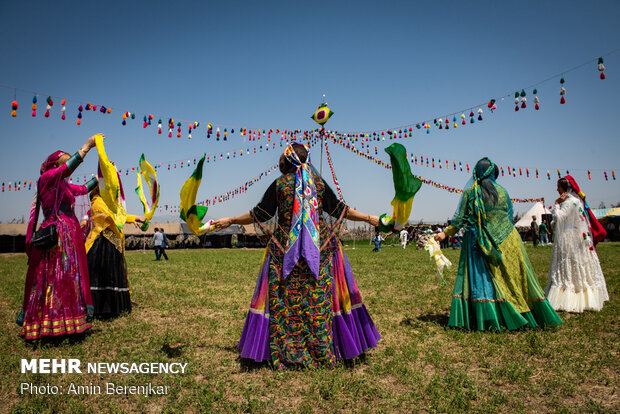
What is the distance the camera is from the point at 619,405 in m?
2.72

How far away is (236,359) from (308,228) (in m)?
1.45

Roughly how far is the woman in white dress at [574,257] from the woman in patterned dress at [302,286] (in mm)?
3902

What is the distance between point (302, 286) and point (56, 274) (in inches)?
115

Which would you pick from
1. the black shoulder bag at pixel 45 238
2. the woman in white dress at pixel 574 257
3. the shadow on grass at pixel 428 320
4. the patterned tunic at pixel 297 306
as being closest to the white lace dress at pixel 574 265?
the woman in white dress at pixel 574 257

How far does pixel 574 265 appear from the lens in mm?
6070

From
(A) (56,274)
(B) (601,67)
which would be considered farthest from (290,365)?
(B) (601,67)

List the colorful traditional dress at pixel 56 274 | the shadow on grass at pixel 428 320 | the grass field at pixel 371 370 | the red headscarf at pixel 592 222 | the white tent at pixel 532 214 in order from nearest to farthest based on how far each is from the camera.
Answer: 1. the grass field at pixel 371 370
2. the colorful traditional dress at pixel 56 274
3. the shadow on grass at pixel 428 320
4. the red headscarf at pixel 592 222
5. the white tent at pixel 532 214

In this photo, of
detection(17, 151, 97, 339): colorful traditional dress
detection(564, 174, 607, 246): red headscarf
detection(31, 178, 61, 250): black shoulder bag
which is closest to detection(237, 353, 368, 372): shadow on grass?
detection(17, 151, 97, 339): colorful traditional dress

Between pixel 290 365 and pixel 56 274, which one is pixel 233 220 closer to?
pixel 290 365

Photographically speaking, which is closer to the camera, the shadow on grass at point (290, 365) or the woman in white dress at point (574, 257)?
the shadow on grass at point (290, 365)

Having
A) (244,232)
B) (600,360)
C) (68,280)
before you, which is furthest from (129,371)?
(244,232)

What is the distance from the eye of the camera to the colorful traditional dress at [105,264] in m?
Answer: 5.74

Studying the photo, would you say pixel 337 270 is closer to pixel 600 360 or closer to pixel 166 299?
pixel 600 360

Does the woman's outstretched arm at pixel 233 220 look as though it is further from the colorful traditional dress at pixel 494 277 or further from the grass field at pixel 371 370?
the colorful traditional dress at pixel 494 277
